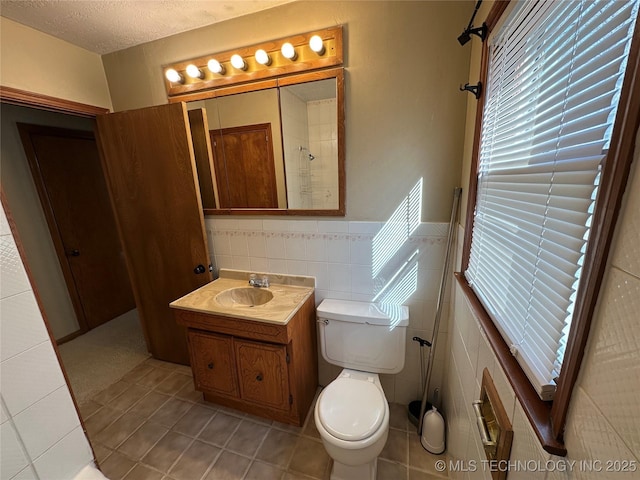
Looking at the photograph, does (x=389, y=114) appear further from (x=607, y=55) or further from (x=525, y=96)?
(x=607, y=55)

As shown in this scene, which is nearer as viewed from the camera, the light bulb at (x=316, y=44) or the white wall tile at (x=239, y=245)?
the light bulb at (x=316, y=44)

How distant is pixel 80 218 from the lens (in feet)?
8.68

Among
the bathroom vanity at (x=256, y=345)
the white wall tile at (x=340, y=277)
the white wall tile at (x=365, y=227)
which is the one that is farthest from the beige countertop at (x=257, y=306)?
the white wall tile at (x=365, y=227)

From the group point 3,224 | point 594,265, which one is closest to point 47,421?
point 3,224

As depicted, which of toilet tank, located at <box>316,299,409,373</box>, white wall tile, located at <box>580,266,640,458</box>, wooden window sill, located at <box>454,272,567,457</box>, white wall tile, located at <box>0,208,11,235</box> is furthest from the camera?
toilet tank, located at <box>316,299,409,373</box>

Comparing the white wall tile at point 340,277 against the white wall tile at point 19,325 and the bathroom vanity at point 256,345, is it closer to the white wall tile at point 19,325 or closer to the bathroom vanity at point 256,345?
the bathroom vanity at point 256,345

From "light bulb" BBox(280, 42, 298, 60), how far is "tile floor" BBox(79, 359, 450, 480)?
2.24 m

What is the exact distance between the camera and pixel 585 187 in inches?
18.2

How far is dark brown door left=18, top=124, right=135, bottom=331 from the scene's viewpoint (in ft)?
7.77

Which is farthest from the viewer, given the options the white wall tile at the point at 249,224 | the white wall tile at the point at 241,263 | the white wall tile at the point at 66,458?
the white wall tile at the point at 241,263

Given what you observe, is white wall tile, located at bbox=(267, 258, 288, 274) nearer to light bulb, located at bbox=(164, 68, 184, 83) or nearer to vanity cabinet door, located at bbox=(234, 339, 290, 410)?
vanity cabinet door, located at bbox=(234, 339, 290, 410)

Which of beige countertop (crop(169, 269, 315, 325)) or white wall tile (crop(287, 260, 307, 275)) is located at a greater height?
white wall tile (crop(287, 260, 307, 275))

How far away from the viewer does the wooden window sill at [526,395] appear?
483 millimetres

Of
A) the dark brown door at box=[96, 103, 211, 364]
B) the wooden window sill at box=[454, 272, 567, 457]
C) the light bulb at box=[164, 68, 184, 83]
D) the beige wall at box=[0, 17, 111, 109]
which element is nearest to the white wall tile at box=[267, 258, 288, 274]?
the dark brown door at box=[96, 103, 211, 364]
